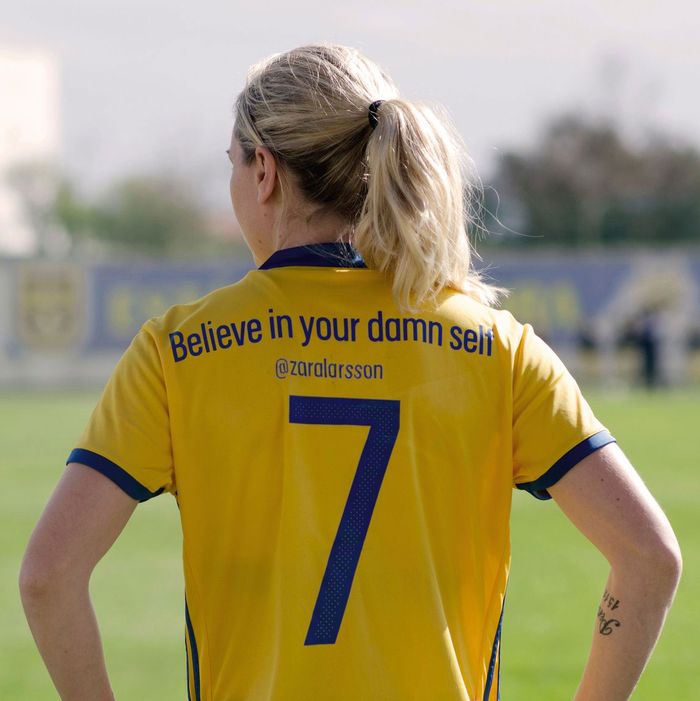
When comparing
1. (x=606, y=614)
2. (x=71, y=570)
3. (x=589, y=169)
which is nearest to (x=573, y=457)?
(x=606, y=614)

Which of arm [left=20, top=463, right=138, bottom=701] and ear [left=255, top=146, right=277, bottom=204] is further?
ear [left=255, top=146, right=277, bottom=204]

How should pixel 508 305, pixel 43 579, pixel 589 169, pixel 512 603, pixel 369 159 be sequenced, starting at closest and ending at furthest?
pixel 43 579
pixel 369 159
pixel 512 603
pixel 508 305
pixel 589 169

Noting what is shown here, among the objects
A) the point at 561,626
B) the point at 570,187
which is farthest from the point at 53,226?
the point at 561,626

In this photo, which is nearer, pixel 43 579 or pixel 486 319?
pixel 43 579

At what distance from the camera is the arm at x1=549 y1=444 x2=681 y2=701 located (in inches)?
75.3

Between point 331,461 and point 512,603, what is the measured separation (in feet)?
17.9

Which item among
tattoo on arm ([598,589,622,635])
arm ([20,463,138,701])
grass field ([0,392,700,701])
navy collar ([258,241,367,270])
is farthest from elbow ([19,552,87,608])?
grass field ([0,392,700,701])

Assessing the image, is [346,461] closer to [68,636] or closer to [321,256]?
[321,256]

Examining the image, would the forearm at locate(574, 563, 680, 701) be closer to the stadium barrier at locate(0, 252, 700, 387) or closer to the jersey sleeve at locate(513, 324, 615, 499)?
the jersey sleeve at locate(513, 324, 615, 499)

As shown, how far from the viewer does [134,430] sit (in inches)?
73.9

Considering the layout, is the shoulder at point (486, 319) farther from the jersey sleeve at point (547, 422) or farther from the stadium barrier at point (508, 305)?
the stadium barrier at point (508, 305)

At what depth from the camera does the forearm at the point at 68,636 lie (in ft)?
6.13

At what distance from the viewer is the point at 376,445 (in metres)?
1.91

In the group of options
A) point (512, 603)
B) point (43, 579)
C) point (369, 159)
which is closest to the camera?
point (43, 579)
